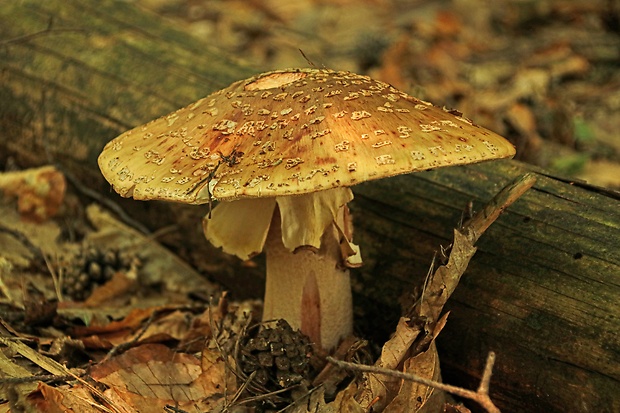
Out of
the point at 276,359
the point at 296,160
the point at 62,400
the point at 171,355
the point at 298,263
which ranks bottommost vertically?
the point at 171,355

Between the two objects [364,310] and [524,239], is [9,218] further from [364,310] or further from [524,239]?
[524,239]

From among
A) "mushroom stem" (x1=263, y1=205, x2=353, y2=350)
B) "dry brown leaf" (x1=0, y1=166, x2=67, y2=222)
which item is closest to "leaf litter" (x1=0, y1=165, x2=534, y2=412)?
"mushroom stem" (x1=263, y1=205, x2=353, y2=350)

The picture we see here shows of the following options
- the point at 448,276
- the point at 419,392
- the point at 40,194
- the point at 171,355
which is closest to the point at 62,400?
the point at 171,355

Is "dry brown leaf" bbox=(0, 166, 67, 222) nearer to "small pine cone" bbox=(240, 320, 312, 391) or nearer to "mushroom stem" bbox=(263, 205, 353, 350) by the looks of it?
"mushroom stem" bbox=(263, 205, 353, 350)

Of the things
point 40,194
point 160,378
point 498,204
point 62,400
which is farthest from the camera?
point 40,194

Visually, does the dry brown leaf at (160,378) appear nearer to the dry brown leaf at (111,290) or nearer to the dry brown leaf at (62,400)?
the dry brown leaf at (62,400)

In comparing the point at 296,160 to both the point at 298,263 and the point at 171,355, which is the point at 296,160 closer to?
the point at 298,263

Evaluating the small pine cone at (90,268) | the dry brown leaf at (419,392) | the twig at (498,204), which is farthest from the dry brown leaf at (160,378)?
the twig at (498,204)
